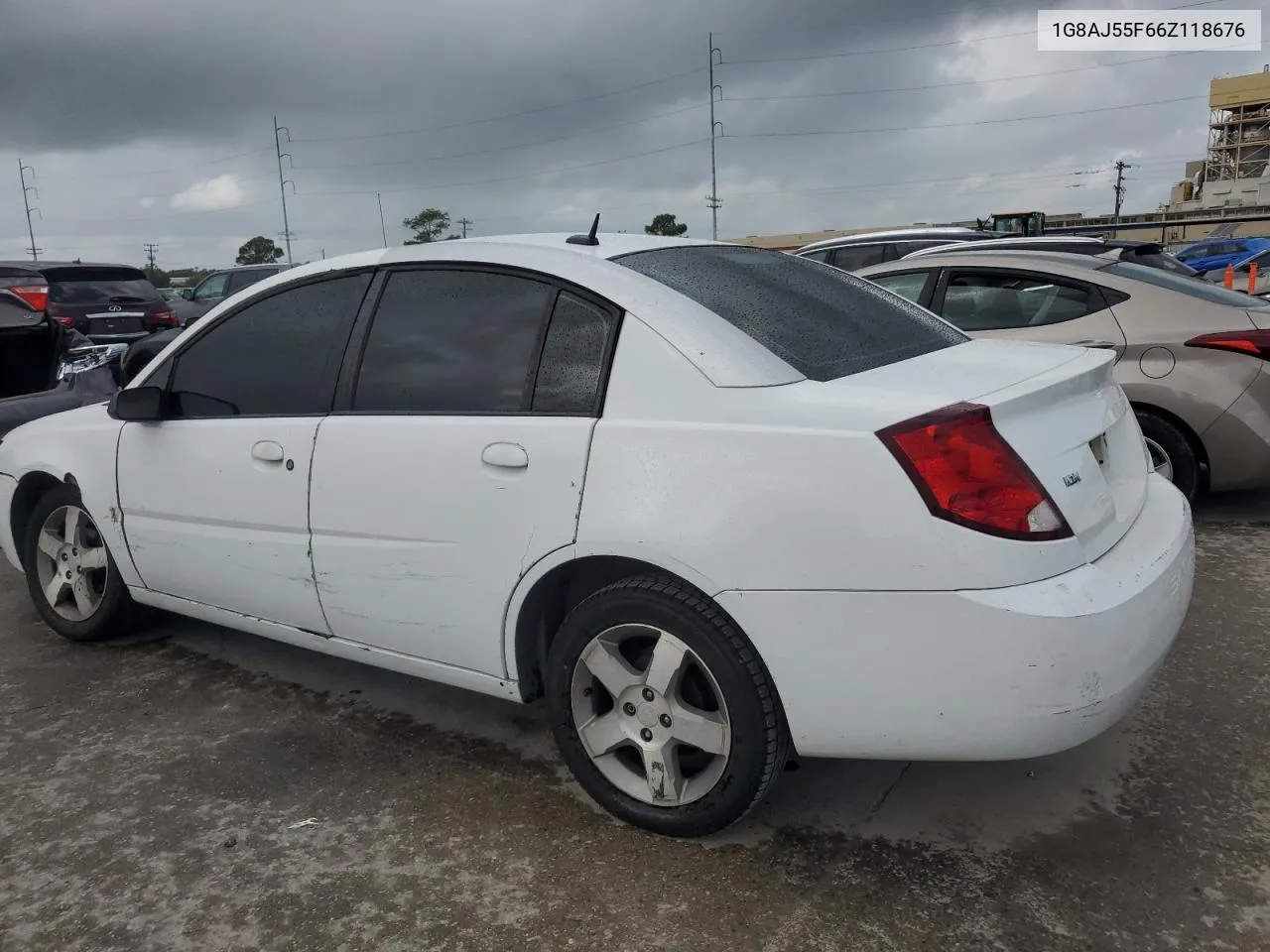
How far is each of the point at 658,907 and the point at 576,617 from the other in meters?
0.73

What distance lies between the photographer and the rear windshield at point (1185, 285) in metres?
5.30

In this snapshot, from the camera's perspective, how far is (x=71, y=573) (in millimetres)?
4188

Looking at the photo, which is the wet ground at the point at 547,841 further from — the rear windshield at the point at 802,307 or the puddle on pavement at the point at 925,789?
the rear windshield at the point at 802,307

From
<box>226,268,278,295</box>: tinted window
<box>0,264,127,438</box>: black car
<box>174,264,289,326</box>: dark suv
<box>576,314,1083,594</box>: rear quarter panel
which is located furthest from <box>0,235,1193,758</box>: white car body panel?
<box>174,264,289,326</box>: dark suv

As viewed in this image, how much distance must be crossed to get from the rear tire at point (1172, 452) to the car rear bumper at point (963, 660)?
124 inches

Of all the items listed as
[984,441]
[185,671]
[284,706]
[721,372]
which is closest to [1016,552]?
[984,441]

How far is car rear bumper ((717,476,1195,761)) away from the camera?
2113 mm

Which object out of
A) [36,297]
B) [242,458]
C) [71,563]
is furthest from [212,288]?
[242,458]

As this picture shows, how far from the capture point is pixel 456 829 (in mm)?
2727

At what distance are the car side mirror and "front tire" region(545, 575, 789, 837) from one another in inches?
74.5

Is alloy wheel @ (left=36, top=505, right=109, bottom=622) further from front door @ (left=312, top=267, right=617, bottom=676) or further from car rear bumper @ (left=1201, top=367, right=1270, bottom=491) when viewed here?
car rear bumper @ (left=1201, top=367, right=1270, bottom=491)

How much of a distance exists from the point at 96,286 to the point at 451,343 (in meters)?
12.3

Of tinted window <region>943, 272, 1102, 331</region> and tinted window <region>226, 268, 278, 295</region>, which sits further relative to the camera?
tinted window <region>226, 268, 278, 295</region>

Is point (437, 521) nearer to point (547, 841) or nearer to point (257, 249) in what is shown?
Result: point (547, 841)
